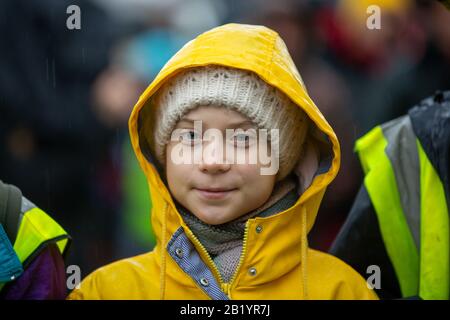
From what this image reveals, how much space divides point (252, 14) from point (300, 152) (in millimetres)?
1294

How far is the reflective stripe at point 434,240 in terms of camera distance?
279 centimetres

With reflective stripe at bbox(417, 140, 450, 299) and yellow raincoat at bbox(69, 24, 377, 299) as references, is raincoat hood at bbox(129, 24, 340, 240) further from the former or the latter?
reflective stripe at bbox(417, 140, 450, 299)

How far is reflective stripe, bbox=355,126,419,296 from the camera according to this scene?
117 inches

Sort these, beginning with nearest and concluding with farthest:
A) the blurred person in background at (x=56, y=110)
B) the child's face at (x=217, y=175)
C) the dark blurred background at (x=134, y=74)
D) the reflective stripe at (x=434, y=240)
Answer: the child's face at (x=217, y=175) → the reflective stripe at (x=434, y=240) → the dark blurred background at (x=134, y=74) → the blurred person in background at (x=56, y=110)

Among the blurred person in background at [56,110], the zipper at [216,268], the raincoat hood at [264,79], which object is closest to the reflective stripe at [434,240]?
the raincoat hood at [264,79]

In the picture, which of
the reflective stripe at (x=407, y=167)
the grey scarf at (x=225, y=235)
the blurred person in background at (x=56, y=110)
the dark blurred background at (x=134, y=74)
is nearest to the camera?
the grey scarf at (x=225, y=235)

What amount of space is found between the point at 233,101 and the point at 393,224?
29.1 inches

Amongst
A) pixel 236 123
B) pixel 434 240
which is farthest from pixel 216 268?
pixel 434 240

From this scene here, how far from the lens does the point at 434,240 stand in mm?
2824

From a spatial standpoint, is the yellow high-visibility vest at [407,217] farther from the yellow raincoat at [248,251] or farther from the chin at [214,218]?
the chin at [214,218]

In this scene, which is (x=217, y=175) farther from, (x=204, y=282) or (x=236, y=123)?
(x=204, y=282)

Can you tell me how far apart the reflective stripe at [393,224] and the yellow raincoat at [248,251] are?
281 mm
